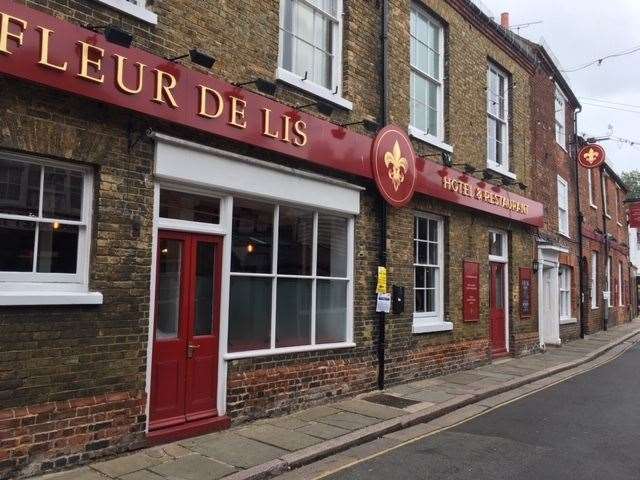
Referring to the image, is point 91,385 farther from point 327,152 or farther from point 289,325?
point 327,152

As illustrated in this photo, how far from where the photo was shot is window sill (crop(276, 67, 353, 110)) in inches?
311

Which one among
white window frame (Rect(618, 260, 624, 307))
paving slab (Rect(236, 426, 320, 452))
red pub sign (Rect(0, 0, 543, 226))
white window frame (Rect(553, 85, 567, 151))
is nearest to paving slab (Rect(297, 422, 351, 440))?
paving slab (Rect(236, 426, 320, 452))

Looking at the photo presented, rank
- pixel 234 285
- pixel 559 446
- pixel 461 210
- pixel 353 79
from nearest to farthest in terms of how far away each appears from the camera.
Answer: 1. pixel 559 446
2. pixel 234 285
3. pixel 353 79
4. pixel 461 210

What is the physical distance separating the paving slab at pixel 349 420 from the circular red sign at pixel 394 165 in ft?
11.4

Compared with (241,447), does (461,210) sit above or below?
above

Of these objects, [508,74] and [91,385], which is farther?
[508,74]

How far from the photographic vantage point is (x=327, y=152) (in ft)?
27.5

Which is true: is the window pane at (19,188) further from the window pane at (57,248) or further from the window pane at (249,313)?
the window pane at (249,313)

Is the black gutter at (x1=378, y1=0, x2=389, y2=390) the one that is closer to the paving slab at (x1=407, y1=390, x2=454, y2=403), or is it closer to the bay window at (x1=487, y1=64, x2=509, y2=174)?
the paving slab at (x1=407, y1=390, x2=454, y2=403)

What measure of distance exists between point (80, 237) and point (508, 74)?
1207cm

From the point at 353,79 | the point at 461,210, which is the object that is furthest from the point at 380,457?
the point at 461,210

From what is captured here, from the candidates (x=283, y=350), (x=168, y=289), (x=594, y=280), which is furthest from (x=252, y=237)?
(x=594, y=280)

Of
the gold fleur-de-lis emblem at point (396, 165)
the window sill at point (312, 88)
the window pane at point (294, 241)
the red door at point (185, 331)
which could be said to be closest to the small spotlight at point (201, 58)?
the window sill at point (312, 88)

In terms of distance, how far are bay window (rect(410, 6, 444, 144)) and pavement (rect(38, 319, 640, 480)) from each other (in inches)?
182
